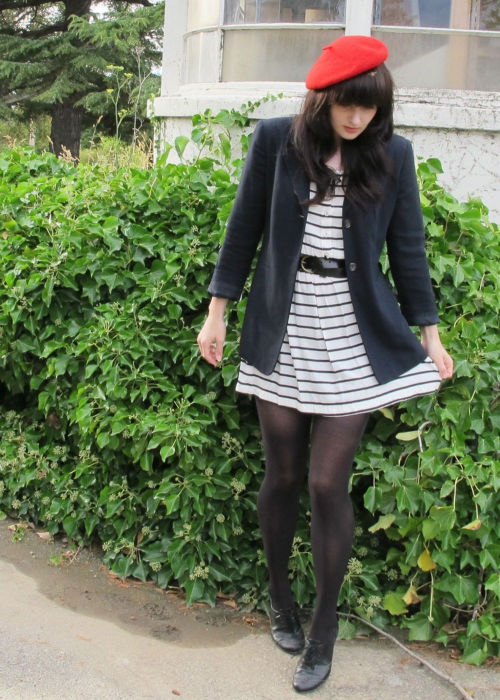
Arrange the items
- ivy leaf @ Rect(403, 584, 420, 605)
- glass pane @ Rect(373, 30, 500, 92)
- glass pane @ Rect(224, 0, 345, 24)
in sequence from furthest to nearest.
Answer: glass pane @ Rect(224, 0, 345, 24), glass pane @ Rect(373, 30, 500, 92), ivy leaf @ Rect(403, 584, 420, 605)

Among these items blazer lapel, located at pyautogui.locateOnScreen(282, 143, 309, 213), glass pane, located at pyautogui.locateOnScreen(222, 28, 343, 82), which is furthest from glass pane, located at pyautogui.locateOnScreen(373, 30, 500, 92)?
blazer lapel, located at pyautogui.locateOnScreen(282, 143, 309, 213)

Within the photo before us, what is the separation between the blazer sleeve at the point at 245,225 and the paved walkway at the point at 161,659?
4.16 feet

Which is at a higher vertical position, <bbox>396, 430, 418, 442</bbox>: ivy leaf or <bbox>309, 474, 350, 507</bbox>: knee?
<bbox>396, 430, 418, 442</bbox>: ivy leaf

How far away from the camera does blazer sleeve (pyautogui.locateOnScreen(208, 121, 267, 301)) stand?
8.98ft

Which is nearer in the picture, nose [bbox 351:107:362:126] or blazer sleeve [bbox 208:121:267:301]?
nose [bbox 351:107:362:126]

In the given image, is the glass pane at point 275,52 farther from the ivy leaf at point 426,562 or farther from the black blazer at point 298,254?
the ivy leaf at point 426,562

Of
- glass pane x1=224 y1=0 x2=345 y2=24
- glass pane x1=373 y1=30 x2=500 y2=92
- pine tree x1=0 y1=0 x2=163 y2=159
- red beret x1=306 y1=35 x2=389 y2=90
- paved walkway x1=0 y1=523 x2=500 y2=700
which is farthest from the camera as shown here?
pine tree x1=0 y1=0 x2=163 y2=159

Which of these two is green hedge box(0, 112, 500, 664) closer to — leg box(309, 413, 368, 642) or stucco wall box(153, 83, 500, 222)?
leg box(309, 413, 368, 642)

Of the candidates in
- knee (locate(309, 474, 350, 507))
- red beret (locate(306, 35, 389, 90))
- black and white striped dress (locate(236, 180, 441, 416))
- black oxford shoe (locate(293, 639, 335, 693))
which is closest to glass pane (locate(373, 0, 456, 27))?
red beret (locate(306, 35, 389, 90))

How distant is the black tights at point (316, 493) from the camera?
2.68 meters

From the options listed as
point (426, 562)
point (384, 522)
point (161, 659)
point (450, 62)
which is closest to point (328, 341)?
point (384, 522)

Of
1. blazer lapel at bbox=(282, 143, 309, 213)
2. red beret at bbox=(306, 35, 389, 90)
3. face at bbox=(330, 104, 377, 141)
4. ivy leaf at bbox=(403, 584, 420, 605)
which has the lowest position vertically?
ivy leaf at bbox=(403, 584, 420, 605)

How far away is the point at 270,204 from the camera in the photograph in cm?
274

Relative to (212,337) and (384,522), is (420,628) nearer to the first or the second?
(384,522)
